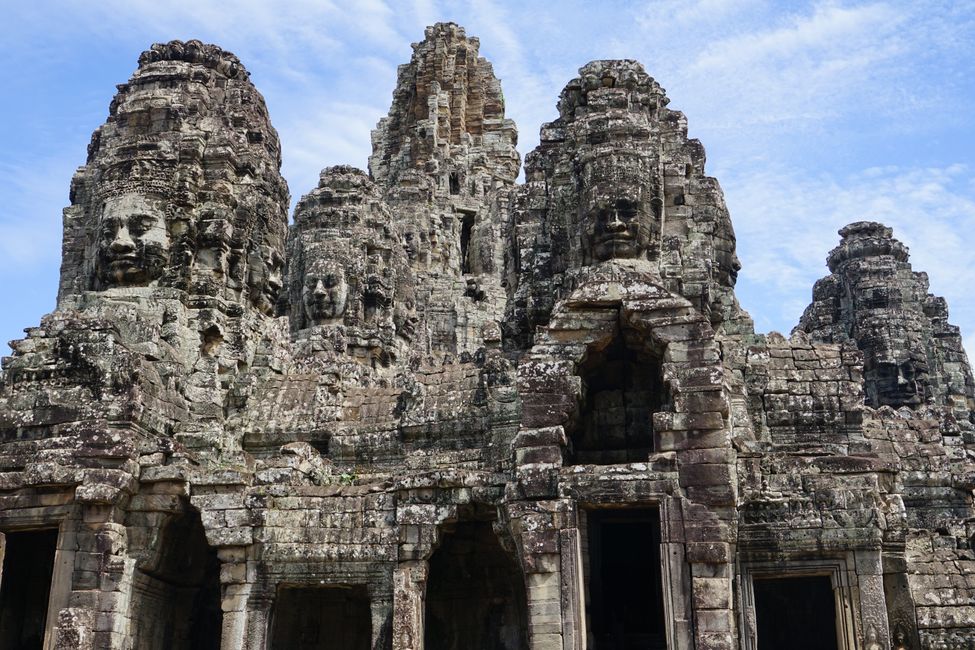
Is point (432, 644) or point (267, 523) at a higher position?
point (267, 523)

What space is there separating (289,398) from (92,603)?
A: 246 inches

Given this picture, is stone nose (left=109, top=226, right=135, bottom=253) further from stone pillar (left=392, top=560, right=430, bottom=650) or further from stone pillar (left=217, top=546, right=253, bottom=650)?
stone pillar (left=392, top=560, right=430, bottom=650)

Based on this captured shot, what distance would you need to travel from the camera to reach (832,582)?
14.8 metres

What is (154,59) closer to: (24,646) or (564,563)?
(24,646)

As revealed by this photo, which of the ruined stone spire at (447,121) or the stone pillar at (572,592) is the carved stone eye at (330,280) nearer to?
the stone pillar at (572,592)

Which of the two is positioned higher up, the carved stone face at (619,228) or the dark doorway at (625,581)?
the carved stone face at (619,228)

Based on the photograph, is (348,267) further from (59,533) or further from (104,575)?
(104,575)

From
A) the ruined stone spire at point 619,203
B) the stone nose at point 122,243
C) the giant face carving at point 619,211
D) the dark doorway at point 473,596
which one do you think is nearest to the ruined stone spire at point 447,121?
the ruined stone spire at point 619,203

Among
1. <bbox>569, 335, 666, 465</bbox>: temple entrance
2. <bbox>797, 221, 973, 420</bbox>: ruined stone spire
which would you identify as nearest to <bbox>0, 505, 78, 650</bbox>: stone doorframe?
<bbox>569, 335, 666, 465</bbox>: temple entrance

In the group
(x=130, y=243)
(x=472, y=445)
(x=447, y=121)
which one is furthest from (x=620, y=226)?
(x=447, y=121)

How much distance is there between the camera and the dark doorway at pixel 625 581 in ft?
55.2

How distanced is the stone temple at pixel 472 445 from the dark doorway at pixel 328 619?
0.05m

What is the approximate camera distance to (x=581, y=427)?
1677 centimetres

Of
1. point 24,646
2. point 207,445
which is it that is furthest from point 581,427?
point 24,646
